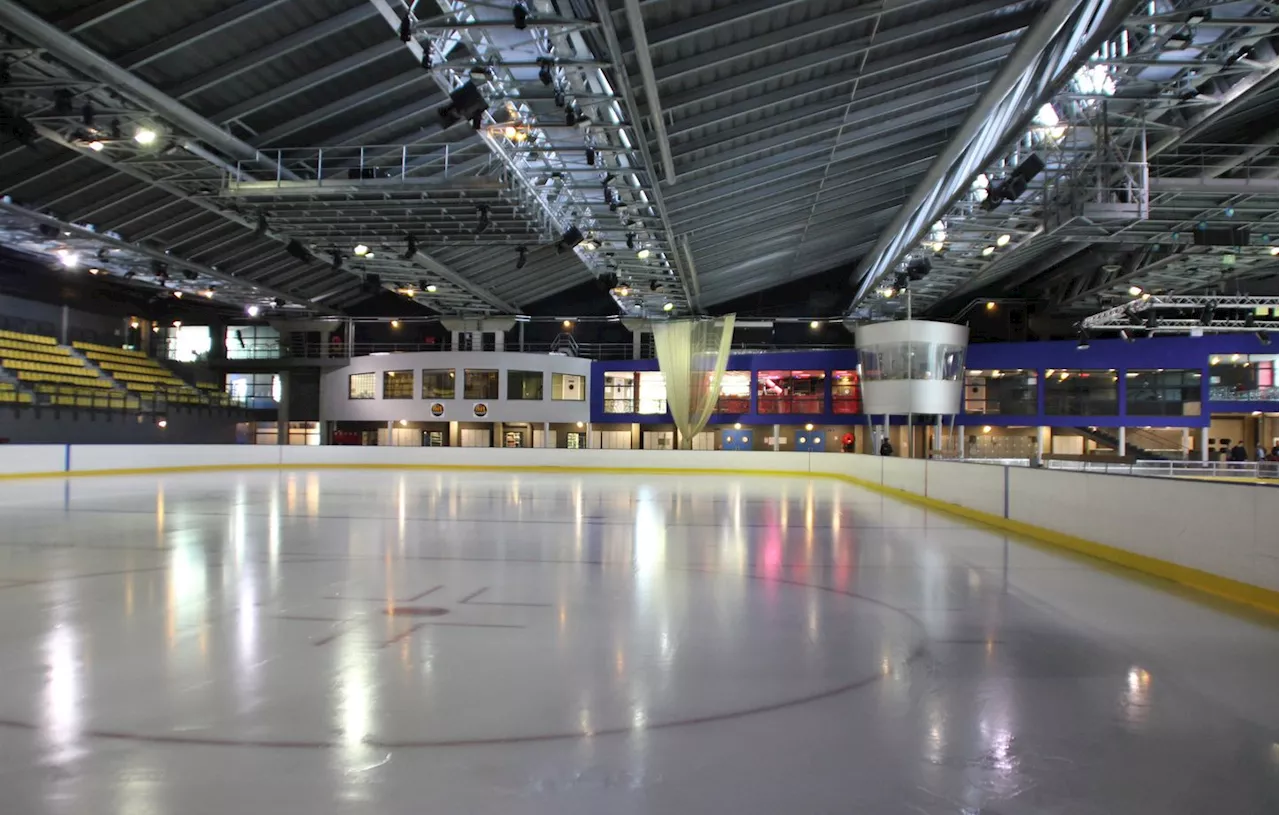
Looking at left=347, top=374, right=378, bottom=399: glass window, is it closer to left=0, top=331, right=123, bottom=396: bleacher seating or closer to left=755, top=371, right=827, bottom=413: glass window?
left=0, top=331, right=123, bottom=396: bleacher seating

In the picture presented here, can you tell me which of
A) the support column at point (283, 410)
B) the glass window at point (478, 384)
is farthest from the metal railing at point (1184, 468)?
the support column at point (283, 410)

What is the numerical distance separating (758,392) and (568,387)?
9374 millimetres

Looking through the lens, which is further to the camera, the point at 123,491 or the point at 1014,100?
the point at 123,491

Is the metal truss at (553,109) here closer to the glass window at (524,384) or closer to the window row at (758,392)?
the glass window at (524,384)

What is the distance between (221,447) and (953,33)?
26240 millimetres

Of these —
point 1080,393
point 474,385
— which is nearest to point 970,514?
point 1080,393

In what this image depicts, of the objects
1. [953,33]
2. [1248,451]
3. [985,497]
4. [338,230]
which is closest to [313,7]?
[338,230]

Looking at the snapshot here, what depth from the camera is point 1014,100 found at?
1454 cm

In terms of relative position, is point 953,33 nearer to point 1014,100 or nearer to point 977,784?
point 1014,100

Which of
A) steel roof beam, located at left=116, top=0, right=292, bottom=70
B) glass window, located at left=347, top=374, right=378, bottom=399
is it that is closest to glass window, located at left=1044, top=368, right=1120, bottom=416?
glass window, located at left=347, top=374, right=378, bottom=399

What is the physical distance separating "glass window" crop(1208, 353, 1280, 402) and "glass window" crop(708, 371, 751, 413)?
64.9 ft

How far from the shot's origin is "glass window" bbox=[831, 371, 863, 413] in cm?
3981

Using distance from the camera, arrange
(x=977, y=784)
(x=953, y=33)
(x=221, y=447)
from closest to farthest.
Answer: (x=977, y=784) < (x=953, y=33) < (x=221, y=447)

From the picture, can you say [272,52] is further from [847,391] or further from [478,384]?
[847,391]
